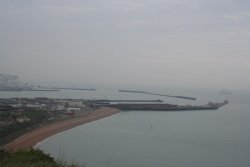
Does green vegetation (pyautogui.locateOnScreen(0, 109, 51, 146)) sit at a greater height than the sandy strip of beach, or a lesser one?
greater

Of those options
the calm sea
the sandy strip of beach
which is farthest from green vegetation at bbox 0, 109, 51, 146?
the calm sea

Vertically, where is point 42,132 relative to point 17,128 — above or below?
below

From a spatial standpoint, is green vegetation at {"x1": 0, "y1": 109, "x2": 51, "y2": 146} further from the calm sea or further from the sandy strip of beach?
the calm sea

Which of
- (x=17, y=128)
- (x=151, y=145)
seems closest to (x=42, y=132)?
(x=17, y=128)

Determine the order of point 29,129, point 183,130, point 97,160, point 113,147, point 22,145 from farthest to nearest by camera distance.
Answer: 1. point 183,130
2. point 29,129
3. point 113,147
4. point 22,145
5. point 97,160

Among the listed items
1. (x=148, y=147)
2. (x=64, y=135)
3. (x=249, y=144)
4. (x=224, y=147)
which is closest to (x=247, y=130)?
(x=249, y=144)

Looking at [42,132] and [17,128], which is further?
[42,132]

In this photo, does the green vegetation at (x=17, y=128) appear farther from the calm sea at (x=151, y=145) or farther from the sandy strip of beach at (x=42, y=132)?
the calm sea at (x=151, y=145)

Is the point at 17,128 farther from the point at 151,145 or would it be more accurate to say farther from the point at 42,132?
the point at 151,145

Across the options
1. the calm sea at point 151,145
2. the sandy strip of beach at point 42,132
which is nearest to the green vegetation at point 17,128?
the sandy strip of beach at point 42,132

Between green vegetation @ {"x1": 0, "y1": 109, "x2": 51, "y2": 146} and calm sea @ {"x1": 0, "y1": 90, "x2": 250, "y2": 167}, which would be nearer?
calm sea @ {"x1": 0, "y1": 90, "x2": 250, "y2": 167}

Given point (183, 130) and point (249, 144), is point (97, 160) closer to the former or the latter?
point (249, 144)
